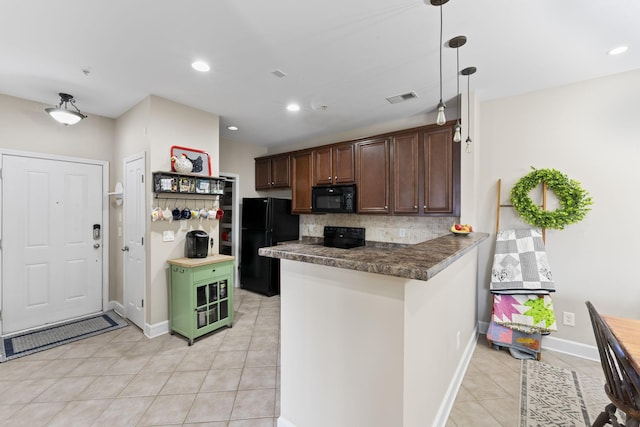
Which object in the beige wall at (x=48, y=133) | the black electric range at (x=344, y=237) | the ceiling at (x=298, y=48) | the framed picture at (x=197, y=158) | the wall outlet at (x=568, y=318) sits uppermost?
the ceiling at (x=298, y=48)

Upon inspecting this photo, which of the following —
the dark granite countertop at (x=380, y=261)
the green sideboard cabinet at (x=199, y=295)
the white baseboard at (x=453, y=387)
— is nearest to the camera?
the dark granite countertop at (x=380, y=261)

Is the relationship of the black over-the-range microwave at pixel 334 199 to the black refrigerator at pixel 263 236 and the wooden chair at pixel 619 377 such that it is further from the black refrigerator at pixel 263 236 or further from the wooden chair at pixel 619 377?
the wooden chair at pixel 619 377

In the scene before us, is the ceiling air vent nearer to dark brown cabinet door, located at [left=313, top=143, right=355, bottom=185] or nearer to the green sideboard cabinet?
dark brown cabinet door, located at [left=313, top=143, right=355, bottom=185]

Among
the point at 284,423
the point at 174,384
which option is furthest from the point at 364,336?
the point at 174,384

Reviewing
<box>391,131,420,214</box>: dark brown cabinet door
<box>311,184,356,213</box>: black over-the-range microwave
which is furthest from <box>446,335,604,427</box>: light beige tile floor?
<box>311,184,356,213</box>: black over-the-range microwave

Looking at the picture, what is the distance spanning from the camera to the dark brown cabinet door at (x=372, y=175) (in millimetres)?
3525

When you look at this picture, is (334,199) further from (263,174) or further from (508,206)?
(508,206)

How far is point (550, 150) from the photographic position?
269 cm

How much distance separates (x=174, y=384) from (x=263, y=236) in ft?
8.03

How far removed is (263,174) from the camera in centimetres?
496

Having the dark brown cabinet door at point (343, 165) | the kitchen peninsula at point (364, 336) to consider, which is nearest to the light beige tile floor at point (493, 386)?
the kitchen peninsula at point (364, 336)

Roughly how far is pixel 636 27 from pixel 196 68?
327cm

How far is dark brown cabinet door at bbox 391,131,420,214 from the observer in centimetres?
326

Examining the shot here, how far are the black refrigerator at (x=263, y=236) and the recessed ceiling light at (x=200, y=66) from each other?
2.28 meters
